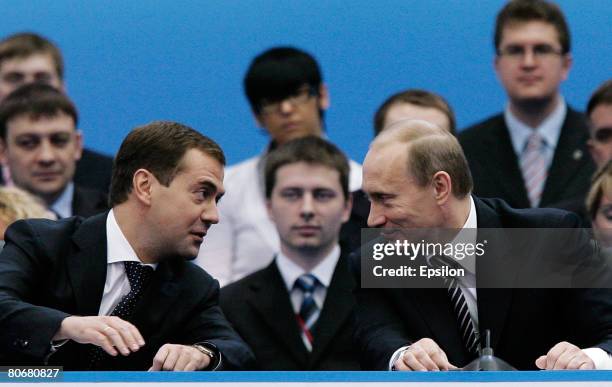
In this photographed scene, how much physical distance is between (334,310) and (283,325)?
16cm

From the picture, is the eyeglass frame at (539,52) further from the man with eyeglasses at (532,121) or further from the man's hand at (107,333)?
the man's hand at (107,333)

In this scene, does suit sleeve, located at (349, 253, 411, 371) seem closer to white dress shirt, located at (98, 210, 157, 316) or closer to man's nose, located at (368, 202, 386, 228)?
man's nose, located at (368, 202, 386, 228)

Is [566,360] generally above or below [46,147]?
below

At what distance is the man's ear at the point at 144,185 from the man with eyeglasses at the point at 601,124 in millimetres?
1642

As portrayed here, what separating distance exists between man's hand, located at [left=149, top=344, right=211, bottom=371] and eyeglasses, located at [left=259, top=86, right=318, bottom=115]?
1753mm

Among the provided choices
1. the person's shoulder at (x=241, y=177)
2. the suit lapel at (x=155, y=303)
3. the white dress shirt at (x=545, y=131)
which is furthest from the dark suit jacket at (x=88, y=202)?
the white dress shirt at (x=545, y=131)

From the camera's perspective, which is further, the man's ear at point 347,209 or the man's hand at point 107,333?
the man's ear at point 347,209

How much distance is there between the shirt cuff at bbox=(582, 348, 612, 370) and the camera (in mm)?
2756

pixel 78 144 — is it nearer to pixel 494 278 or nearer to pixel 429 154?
pixel 429 154

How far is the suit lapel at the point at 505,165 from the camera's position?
4211 mm

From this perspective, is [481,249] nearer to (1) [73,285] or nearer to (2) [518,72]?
(1) [73,285]

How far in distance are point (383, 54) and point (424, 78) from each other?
17cm

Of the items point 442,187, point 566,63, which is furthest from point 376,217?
point 566,63
